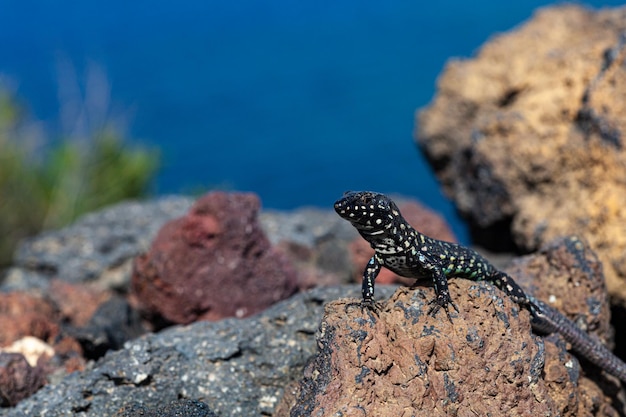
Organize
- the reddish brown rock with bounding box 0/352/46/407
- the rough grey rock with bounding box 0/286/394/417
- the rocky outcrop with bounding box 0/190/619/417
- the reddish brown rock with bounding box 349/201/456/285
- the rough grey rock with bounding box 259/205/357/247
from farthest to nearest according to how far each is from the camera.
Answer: the rough grey rock with bounding box 259/205/357/247
the reddish brown rock with bounding box 349/201/456/285
the reddish brown rock with bounding box 0/352/46/407
the rough grey rock with bounding box 0/286/394/417
the rocky outcrop with bounding box 0/190/619/417

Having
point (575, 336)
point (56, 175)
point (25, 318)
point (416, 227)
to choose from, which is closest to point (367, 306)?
point (575, 336)

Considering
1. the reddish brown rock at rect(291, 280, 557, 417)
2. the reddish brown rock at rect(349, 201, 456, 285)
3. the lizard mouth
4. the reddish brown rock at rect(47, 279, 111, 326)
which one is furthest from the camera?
the reddish brown rock at rect(349, 201, 456, 285)

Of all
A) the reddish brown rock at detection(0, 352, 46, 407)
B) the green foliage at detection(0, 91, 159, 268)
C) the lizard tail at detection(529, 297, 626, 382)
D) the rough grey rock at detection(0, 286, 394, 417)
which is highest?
the green foliage at detection(0, 91, 159, 268)

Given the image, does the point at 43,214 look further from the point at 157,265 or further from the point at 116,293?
the point at 157,265

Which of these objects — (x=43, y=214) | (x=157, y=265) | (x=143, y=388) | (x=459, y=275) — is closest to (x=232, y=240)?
(x=157, y=265)

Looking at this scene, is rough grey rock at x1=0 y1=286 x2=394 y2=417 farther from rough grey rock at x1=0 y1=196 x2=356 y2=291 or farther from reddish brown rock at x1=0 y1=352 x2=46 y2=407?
rough grey rock at x1=0 y1=196 x2=356 y2=291

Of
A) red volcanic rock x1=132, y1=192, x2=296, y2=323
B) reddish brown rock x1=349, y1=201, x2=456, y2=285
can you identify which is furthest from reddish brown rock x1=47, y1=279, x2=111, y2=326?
reddish brown rock x1=349, y1=201, x2=456, y2=285
